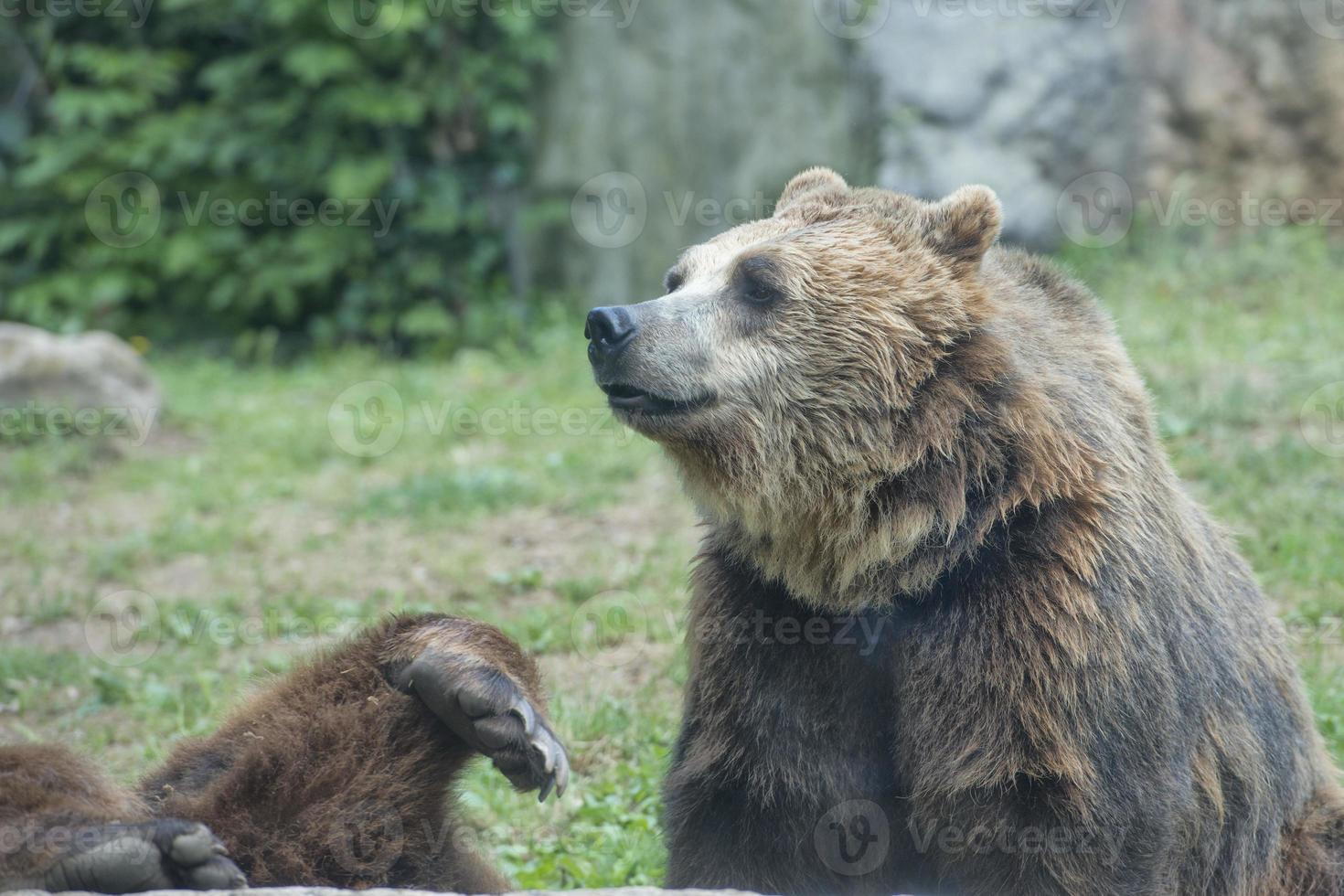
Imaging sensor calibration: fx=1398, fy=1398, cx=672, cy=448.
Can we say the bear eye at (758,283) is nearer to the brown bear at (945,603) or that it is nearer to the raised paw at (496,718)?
the brown bear at (945,603)

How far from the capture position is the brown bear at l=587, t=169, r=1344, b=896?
327 centimetres

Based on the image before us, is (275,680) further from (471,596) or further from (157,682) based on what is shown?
(471,596)

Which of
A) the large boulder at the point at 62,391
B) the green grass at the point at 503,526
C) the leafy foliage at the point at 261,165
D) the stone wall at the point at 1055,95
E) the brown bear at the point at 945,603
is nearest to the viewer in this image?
the brown bear at the point at 945,603

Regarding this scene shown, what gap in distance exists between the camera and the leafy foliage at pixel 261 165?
11688 mm

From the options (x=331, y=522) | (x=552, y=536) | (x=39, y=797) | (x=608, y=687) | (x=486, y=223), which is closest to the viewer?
(x=39, y=797)

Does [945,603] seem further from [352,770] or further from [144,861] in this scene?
[144,861]

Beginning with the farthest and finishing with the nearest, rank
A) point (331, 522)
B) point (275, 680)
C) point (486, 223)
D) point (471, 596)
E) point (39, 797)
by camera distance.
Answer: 1. point (486, 223)
2. point (331, 522)
3. point (471, 596)
4. point (275, 680)
5. point (39, 797)

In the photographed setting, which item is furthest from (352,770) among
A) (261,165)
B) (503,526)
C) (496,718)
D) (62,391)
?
(261,165)

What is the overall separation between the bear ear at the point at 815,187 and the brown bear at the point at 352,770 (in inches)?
62.6

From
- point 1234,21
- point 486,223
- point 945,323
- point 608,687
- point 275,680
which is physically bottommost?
point 608,687

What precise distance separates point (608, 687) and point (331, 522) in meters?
2.86

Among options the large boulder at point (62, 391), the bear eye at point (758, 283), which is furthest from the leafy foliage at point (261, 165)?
the bear eye at point (758, 283)

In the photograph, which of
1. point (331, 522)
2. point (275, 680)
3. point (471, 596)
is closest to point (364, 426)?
point (331, 522)

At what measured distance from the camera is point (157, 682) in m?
5.77
